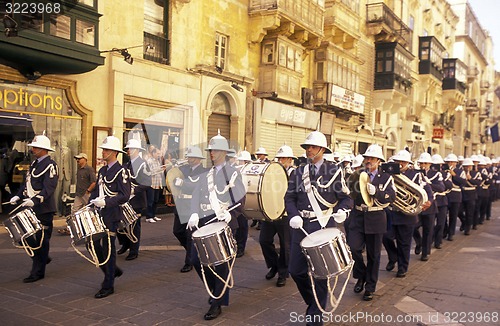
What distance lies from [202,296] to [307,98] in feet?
57.5

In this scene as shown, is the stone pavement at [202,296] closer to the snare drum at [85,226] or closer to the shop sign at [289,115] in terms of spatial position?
the snare drum at [85,226]

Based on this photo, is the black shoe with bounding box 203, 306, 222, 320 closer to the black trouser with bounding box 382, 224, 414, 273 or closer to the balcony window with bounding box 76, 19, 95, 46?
the black trouser with bounding box 382, 224, 414, 273

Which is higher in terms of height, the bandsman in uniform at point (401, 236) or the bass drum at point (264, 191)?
the bass drum at point (264, 191)

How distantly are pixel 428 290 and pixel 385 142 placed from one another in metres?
26.3

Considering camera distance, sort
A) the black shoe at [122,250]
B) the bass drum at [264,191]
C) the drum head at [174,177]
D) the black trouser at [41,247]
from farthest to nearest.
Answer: the black shoe at [122,250] → the drum head at [174,177] → the bass drum at [264,191] → the black trouser at [41,247]

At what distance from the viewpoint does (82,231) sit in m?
5.95

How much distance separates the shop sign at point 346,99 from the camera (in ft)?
79.2

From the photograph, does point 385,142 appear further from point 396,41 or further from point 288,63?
point 288,63

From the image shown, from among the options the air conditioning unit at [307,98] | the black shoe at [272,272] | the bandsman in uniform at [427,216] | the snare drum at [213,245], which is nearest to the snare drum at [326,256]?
the snare drum at [213,245]

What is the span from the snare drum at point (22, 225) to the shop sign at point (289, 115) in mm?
13766

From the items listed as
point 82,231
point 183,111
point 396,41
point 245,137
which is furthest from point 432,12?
point 82,231

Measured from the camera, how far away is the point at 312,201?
17.5 feet

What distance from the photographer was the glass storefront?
37.0 feet

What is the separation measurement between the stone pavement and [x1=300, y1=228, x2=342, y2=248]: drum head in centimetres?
107
